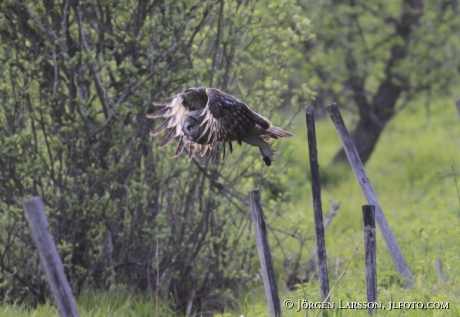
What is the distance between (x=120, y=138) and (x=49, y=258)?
264 centimetres

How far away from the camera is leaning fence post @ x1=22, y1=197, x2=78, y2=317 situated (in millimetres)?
3004

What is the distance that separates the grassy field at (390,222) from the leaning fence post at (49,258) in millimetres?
1368

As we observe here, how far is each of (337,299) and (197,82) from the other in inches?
87.9

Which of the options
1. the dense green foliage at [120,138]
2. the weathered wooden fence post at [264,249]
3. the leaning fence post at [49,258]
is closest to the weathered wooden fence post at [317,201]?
the weathered wooden fence post at [264,249]

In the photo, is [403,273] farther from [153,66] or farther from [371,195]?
[153,66]

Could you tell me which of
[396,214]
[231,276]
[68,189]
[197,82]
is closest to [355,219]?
[396,214]

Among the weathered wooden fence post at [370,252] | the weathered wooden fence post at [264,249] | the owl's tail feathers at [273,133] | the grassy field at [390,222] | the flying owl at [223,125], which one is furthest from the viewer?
the grassy field at [390,222]

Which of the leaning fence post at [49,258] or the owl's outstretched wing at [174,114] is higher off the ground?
the owl's outstretched wing at [174,114]

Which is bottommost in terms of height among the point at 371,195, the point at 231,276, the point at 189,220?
the point at 231,276

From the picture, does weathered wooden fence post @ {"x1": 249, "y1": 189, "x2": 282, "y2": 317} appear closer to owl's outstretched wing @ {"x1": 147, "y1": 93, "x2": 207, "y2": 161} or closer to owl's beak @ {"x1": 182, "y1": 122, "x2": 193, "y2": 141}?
owl's beak @ {"x1": 182, "y1": 122, "x2": 193, "y2": 141}

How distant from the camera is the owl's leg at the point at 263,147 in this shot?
404 cm

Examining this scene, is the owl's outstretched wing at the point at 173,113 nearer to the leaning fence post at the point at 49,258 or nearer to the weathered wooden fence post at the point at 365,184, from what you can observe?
the weathered wooden fence post at the point at 365,184

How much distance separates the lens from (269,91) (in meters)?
6.20

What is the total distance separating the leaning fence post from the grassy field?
1.37m
